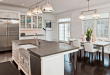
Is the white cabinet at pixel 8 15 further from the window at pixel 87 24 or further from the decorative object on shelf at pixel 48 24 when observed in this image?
the window at pixel 87 24

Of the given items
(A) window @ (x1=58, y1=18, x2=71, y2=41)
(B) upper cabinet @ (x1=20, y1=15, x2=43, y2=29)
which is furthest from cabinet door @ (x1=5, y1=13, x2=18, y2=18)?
(A) window @ (x1=58, y1=18, x2=71, y2=41)

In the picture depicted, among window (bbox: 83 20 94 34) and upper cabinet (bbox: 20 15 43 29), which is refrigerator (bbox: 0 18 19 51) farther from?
window (bbox: 83 20 94 34)

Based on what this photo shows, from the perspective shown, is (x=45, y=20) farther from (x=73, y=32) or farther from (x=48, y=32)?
(x=73, y=32)

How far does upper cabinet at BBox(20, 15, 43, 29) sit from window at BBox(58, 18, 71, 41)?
2346mm

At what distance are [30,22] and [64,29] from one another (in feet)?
10.7

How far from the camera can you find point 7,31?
526cm

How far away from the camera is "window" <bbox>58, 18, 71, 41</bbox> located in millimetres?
7766

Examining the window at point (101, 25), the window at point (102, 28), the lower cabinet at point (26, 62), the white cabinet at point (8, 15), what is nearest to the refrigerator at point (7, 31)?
the white cabinet at point (8, 15)

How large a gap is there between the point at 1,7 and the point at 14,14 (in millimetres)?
891

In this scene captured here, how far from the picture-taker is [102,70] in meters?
2.81

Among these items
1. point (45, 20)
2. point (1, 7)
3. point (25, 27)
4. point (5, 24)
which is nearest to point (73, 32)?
point (45, 20)

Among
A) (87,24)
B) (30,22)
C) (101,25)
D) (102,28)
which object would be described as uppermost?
(30,22)

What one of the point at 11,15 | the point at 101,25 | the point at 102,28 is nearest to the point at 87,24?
the point at 101,25

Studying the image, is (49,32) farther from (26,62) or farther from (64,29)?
(26,62)
